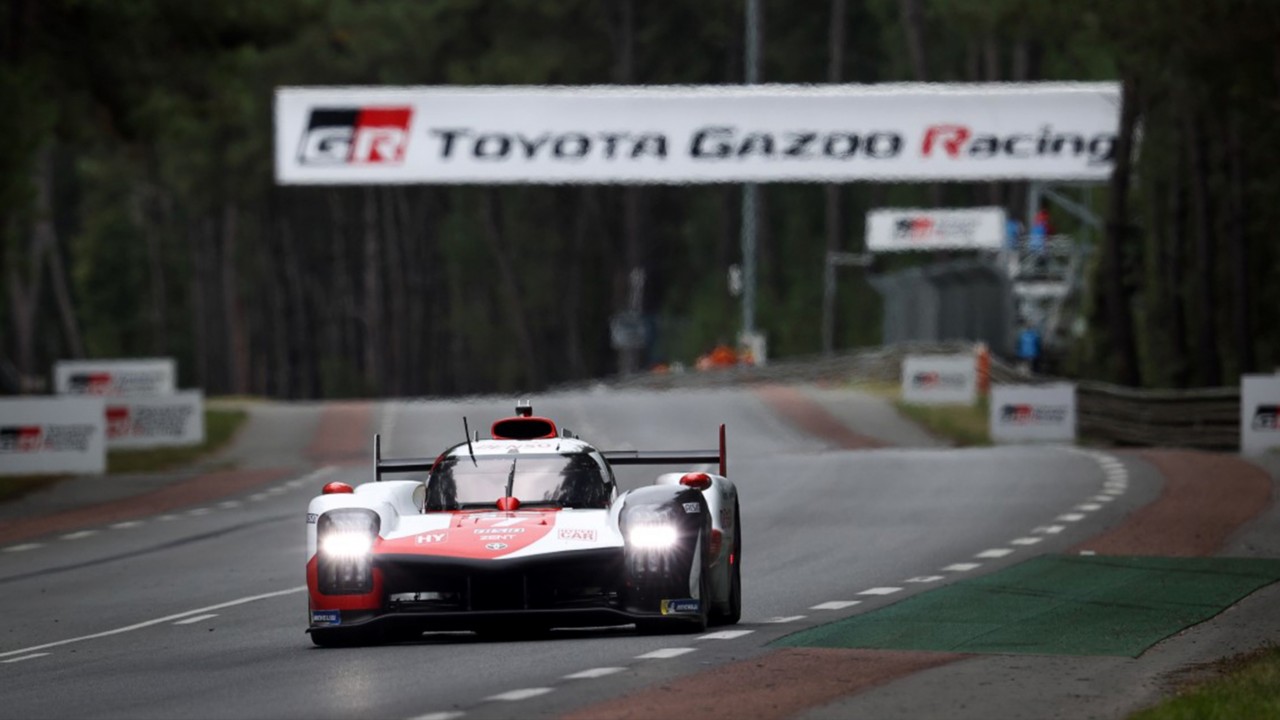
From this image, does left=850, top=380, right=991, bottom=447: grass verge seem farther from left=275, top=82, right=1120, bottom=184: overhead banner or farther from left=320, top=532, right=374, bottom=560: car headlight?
left=320, top=532, right=374, bottom=560: car headlight

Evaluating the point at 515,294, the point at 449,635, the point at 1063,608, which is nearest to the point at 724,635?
the point at 449,635

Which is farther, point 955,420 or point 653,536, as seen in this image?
point 955,420

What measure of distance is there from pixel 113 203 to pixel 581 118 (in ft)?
285

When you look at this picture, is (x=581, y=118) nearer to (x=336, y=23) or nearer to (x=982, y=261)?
(x=982, y=261)

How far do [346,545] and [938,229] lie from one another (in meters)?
49.9

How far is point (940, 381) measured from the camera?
51.5m

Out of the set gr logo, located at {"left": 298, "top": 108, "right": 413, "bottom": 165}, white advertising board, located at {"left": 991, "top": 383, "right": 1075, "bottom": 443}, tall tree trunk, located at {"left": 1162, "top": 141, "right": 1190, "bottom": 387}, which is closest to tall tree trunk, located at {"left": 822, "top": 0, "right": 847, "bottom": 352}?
tall tree trunk, located at {"left": 1162, "top": 141, "right": 1190, "bottom": 387}

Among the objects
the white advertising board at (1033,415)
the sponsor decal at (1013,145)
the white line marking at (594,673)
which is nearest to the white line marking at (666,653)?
the white line marking at (594,673)

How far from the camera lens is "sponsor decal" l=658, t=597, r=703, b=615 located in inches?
557

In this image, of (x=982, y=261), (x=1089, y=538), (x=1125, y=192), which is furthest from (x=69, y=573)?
(x=982, y=261)

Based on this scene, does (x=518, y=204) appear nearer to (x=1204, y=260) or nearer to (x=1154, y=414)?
(x=1204, y=260)

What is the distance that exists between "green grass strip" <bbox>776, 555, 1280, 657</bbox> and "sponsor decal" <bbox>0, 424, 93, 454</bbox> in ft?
64.0

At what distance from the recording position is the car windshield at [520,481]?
48.9ft

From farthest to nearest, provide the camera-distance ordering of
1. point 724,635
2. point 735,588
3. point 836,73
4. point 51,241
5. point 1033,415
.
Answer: point 51,241, point 836,73, point 1033,415, point 735,588, point 724,635
